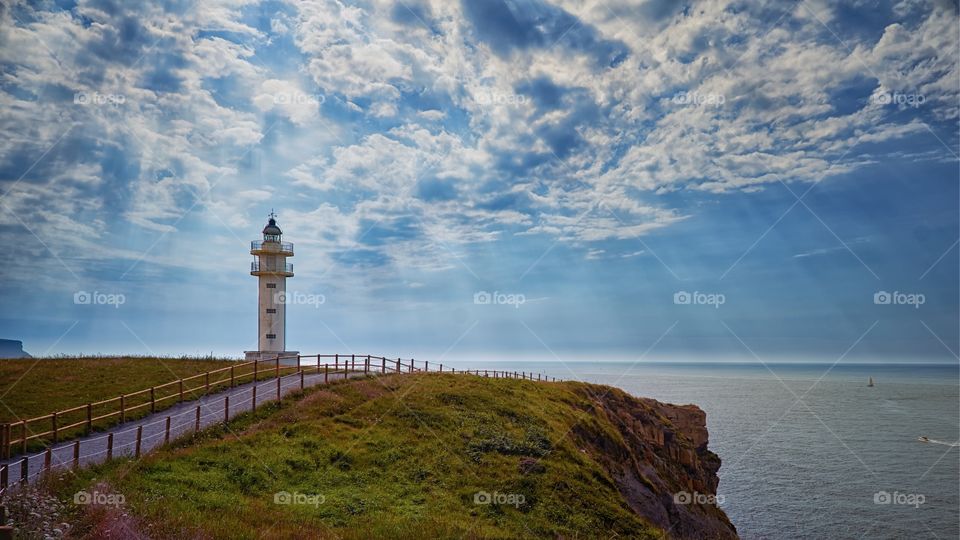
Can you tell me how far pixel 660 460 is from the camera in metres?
45.7

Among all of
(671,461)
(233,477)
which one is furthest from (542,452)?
(671,461)

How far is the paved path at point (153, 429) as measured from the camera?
18406 millimetres

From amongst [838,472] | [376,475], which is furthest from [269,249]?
[838,472]

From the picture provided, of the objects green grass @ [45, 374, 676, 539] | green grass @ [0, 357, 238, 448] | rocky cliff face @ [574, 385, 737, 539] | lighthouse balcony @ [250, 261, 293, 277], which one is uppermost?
lighthouse balcony @ [250, 261, 293, 277]

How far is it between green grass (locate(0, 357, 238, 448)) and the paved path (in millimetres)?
1344

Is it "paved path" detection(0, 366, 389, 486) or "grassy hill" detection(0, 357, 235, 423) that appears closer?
"paved path" detection(0, 366, 389, 486)

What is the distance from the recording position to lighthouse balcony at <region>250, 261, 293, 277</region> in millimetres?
47281

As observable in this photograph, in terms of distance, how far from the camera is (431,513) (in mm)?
18031

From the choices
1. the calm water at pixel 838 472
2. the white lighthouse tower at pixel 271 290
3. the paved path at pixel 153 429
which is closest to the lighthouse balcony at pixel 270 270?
the white lighthouse tower at pixel 271 290

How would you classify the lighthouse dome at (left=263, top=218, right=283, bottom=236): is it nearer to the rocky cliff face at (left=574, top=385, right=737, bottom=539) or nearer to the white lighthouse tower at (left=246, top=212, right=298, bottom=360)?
the white lighthouse tower at (left=246, top=212, right=298, bottom=360)

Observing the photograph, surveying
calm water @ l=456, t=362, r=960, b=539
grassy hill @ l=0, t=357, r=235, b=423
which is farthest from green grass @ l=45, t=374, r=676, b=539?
calm water @ l=456, t=362, r=960, b=539

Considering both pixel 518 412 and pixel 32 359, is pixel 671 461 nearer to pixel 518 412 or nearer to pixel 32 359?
pixel 518 412

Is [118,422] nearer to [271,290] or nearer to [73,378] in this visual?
[73,378]

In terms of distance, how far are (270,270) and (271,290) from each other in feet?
5.63
